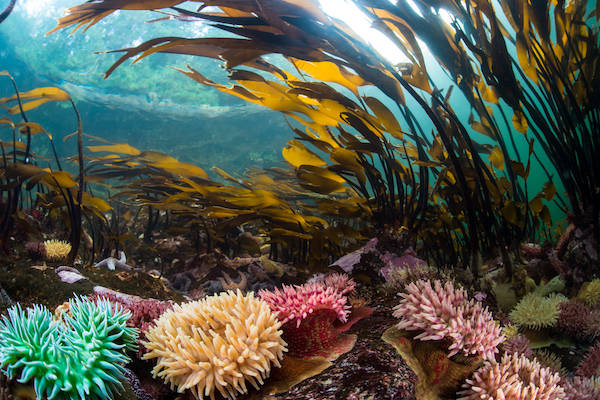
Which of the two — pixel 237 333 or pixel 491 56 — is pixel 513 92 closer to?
pixel 491 56

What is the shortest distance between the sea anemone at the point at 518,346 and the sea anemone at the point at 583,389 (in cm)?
16

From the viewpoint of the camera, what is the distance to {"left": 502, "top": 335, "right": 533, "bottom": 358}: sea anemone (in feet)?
4.57

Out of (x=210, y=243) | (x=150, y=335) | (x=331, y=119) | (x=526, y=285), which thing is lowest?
(x=210, y=243)

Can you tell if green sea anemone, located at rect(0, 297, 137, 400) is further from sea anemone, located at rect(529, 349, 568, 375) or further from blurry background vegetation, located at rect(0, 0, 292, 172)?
blurry background vegetation, located at rect(0, 0, 292, 172)

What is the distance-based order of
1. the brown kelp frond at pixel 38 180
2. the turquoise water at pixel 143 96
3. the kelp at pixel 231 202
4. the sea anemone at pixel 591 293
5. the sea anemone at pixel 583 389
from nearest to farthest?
the sea anemone at pixel 583 389 < the sea anemone at pixel 591 293 < the brown kelp frond at pixel 38 180 < the kelp at pixel 231 202 < the turquoise water at pixel 143 96

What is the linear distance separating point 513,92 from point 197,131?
67.8 ft

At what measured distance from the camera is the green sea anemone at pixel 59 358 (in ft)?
2.67

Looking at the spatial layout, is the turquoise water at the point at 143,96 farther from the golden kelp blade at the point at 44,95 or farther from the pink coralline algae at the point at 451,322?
the pink coralline algae at the point at 451,322

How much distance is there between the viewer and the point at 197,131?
20594mm

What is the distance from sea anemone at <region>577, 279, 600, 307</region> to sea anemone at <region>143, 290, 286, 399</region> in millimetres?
1601

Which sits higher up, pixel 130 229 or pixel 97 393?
pixel 97 393

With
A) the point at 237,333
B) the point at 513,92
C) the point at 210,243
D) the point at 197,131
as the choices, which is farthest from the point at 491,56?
the point at 197,131

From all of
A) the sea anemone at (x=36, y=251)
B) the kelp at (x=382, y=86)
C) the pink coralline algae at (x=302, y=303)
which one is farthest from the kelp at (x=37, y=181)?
the pink coralline algae at (x=302, y=303)

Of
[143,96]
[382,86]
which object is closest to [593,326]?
[382,86]
